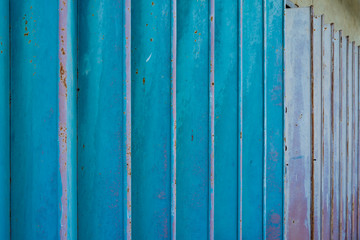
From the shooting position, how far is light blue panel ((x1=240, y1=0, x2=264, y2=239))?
1.47 meters

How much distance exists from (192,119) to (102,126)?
391 mm

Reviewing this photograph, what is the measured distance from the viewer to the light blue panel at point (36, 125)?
749mm

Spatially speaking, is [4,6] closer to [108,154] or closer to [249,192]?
[108,154]

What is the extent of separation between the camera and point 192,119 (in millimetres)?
1206

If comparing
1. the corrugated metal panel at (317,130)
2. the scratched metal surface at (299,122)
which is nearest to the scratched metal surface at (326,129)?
the corrugated metal panel at (317,130)

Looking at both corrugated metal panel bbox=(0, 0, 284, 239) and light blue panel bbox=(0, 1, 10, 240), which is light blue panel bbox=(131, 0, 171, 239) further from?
light blue panel bbox=(0, 1, 10, 240)

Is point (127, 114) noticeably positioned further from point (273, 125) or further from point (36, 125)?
point (273, 125)

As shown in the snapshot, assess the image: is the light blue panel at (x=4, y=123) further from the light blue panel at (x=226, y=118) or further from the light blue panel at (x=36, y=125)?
the light blue panel at (x=226, y=118)

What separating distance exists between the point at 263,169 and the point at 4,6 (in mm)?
1082

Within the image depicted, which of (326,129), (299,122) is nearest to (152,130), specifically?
(299,122)

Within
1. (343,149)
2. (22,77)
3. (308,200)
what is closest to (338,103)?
(343,149)

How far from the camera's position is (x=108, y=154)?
35.2 inches

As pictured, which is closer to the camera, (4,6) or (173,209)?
(4,6)

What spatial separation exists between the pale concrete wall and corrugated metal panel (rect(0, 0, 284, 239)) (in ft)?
4.61
